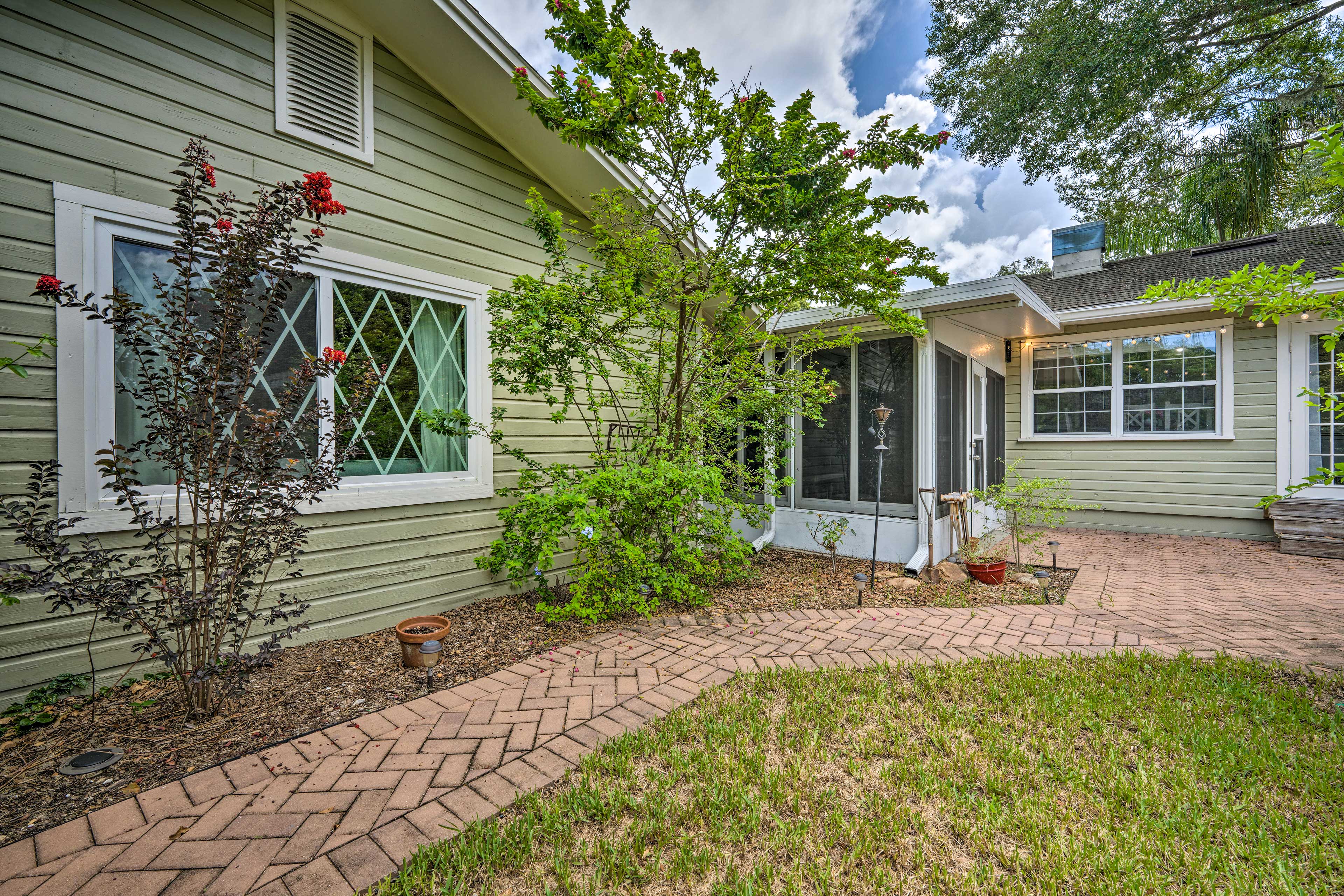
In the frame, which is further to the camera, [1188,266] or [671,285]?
[1188,266]

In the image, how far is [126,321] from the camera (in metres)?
2.21

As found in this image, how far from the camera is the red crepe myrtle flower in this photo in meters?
2.44

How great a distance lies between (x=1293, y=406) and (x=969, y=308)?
4894 millimetres

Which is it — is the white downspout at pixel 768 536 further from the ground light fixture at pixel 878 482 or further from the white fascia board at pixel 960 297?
the white fascia board at pixel 960 297

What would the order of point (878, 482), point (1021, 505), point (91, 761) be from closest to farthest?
point (91, 761)
point (878, 482)
point (1021, 505)

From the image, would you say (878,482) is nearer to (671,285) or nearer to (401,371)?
(671,285)

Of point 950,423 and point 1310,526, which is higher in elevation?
point 950,423

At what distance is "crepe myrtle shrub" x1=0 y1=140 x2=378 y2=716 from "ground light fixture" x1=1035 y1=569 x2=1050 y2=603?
5.10 metres

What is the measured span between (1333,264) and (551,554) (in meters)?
9.76

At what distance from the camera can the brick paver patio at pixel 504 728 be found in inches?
64.2

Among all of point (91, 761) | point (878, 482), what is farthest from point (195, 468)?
point (878, 482)

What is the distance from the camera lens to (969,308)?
5109 millimetres

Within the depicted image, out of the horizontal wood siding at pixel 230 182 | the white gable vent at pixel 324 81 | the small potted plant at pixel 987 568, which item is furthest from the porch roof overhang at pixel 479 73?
the small potted plant at pixel 987 568

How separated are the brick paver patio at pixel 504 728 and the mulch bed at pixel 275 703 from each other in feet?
0.39
